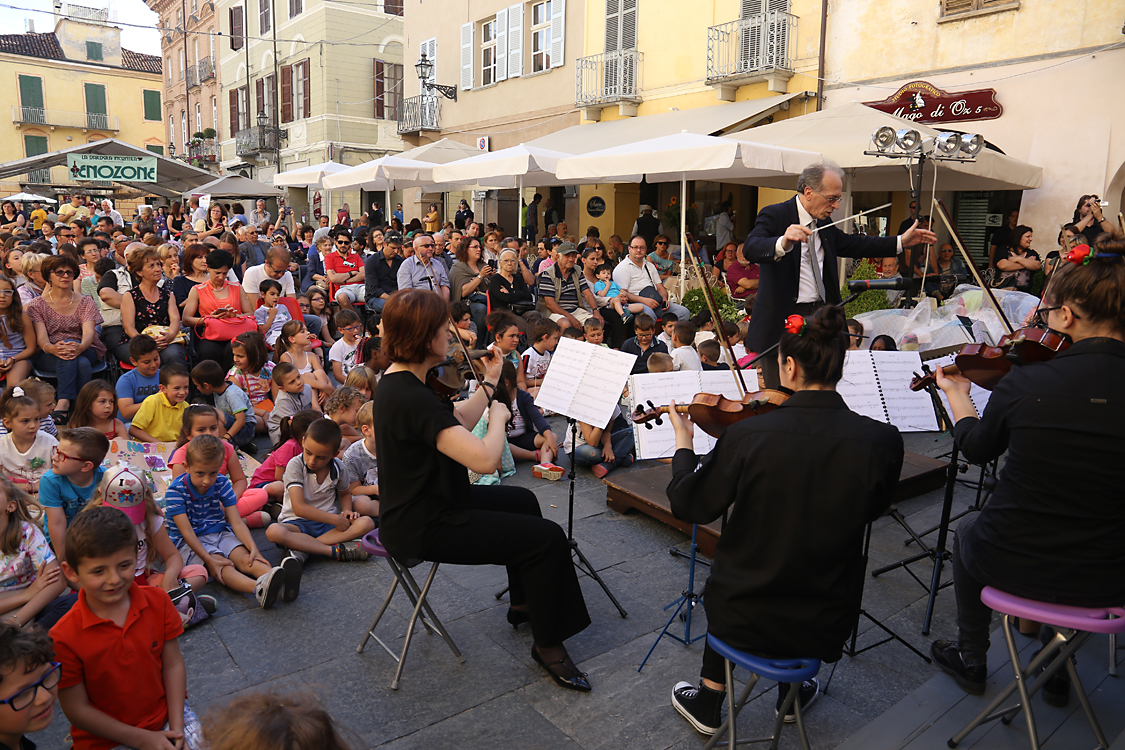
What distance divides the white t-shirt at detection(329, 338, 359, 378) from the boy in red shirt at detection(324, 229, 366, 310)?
264cm

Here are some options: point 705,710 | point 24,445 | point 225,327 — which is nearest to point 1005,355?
point 705,710

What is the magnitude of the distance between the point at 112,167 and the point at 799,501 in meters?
15.3

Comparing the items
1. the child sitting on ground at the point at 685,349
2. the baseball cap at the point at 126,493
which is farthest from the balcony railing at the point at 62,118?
the baseball cap at the point at 126,493

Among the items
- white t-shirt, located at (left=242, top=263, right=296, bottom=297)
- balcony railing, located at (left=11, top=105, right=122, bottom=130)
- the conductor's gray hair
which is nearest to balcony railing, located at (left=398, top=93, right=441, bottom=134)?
white t-shirt, located at (left=242, top=263, right=296, bottom=297)

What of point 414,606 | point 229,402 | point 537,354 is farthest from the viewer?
point 537,354

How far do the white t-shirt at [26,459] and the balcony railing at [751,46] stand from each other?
11842mm

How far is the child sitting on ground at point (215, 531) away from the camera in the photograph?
366 centimetres

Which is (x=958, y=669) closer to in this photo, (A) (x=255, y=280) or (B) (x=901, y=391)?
(B) (x=901, y=391)

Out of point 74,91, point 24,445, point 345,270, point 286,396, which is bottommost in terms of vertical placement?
point 286,396

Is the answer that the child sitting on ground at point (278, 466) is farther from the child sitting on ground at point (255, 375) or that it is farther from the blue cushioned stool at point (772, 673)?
the blue cushioned stool at point (772, 673)

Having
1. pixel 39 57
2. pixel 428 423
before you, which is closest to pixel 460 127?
pixel 428 423

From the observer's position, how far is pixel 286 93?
27.0 meters

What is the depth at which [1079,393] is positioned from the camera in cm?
244

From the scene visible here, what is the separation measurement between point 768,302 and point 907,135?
4.05m
